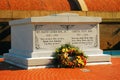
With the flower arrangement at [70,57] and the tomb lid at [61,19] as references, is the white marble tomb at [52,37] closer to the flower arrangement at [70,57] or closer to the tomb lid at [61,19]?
the tomb lid at [61,19]

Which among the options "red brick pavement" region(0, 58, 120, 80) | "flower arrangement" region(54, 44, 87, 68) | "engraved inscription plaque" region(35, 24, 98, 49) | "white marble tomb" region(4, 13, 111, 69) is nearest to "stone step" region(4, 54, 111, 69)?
"white marble tomb" region(4, 13, 111, 69)

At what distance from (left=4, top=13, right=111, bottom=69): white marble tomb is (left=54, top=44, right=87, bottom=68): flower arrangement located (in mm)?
372

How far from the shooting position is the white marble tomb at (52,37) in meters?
15.4

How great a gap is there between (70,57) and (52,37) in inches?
55.6

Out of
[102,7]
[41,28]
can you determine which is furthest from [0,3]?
[41,28]

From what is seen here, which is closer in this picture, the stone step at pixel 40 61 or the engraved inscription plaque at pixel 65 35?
the stone step at pixel 40 61

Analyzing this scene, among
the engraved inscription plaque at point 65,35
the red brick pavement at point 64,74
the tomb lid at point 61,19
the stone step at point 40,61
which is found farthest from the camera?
the engraved inscription plaque at point 65,35

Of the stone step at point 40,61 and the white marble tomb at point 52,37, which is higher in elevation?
the white marble tomb at point 52,37

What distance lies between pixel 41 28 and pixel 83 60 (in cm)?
263

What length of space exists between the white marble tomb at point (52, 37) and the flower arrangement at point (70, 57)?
14.6 inches

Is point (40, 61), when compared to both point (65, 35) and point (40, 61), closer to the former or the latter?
point (40, 61)

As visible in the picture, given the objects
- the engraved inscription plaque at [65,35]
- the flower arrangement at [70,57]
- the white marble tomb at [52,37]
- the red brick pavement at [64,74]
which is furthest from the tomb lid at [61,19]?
the red brick pavement at [64,74]

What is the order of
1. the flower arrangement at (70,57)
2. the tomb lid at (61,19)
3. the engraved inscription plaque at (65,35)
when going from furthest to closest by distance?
the engraved inscription plaque at (65,35)
the tomb lid at (61,19)
the flower arrangement at (70,57)

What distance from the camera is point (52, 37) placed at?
15.9 meters
